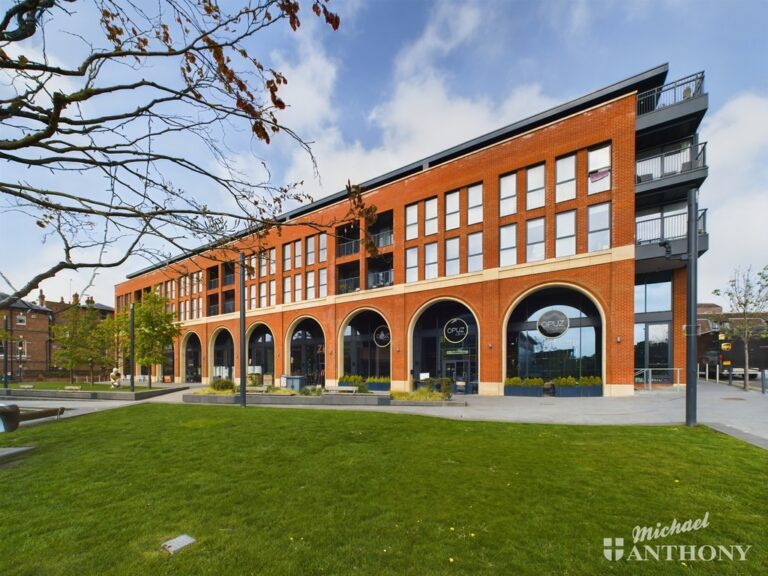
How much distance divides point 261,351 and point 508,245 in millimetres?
27932

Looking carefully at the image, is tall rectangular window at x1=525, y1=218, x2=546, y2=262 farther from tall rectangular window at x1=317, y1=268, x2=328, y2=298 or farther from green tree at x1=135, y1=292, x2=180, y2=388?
green tree at x1=135, y1=292, x2=180, y2=388

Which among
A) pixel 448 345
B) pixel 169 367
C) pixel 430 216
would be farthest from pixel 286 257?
pixel 169 367

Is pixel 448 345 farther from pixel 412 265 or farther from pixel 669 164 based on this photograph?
pixel 669 164

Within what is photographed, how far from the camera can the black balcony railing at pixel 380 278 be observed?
28.9 m

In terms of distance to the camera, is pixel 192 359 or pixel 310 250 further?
pixel 192 359

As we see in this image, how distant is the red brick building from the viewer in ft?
63.5

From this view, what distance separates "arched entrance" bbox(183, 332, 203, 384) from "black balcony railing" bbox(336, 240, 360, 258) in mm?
25282

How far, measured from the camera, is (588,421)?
1187 cm

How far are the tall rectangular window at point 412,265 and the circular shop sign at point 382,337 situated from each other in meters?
4.80

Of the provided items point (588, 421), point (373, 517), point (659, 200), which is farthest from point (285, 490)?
point (659, 200)

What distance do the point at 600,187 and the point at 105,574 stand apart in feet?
76.4

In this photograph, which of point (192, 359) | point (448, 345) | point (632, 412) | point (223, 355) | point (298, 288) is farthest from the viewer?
point (192, 359)

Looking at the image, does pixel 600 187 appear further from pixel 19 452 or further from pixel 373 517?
pixel 19 452

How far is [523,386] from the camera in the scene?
21312mm
